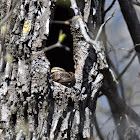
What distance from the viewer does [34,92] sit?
113 centimetres

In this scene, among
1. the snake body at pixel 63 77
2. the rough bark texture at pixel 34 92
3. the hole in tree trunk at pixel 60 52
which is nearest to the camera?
the rough bark texture at pixel 34 92

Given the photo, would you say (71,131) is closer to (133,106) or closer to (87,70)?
(87,70)

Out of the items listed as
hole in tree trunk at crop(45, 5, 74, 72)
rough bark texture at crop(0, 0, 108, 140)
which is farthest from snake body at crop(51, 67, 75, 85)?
hole in tree trunk at crop(45, 5, 74, 72)

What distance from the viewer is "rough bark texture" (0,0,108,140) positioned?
1114 millimetres

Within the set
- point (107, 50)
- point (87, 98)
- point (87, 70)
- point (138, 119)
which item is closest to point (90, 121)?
point (87, 98)

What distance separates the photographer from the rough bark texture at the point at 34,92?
43.9 inches

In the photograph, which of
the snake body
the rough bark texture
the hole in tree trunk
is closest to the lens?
the rough bark texture

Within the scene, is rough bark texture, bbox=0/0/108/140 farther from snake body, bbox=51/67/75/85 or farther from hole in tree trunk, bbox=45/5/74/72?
hole in tree trunk, bbox=45/5/74/72

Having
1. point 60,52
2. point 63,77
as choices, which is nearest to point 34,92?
point 63,77

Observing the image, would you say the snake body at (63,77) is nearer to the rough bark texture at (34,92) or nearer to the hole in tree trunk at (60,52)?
the rough bark texture at (34,92)

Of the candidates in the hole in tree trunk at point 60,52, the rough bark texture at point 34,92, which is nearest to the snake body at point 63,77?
the rough bark texture at point 34,92

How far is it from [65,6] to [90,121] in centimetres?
70

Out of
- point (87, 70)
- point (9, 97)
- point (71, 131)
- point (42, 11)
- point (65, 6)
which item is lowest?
point (71, 131)

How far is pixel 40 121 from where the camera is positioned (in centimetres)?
114
